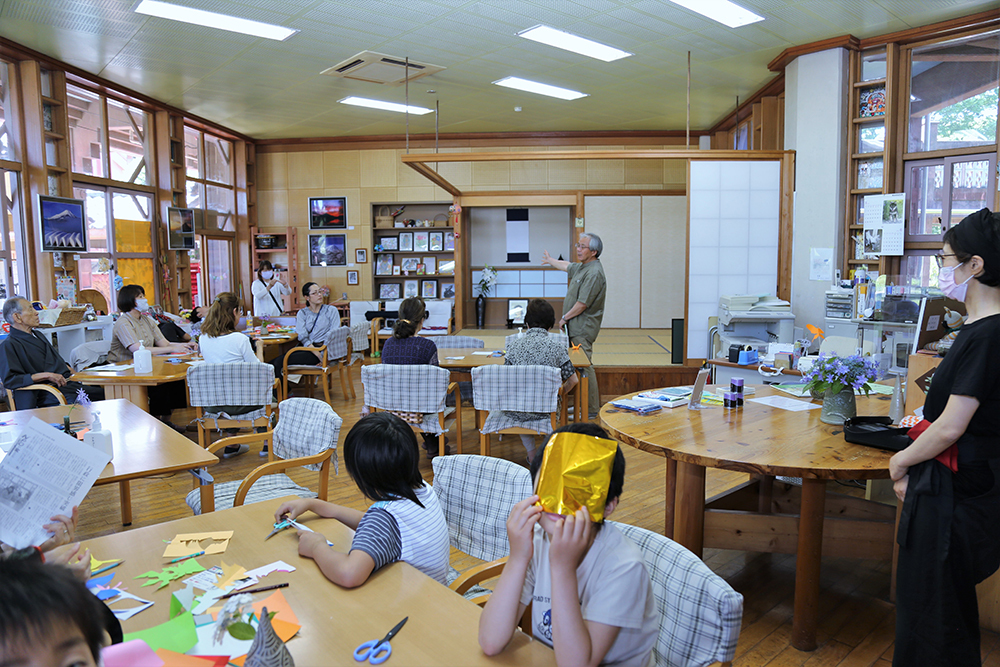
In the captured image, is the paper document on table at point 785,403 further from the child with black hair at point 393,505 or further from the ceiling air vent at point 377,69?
the ceiling air vent at point 377,69

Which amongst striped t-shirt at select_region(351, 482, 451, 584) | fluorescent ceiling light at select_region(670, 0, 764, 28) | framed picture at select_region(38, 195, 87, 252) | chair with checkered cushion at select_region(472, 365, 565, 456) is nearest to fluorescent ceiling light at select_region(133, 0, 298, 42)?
framed picture at select_region(38, 195, 87, 252)

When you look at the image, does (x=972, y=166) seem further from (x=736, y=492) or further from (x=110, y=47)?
(x=110, y=47)

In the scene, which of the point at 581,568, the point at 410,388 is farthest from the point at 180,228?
the point at 581,568

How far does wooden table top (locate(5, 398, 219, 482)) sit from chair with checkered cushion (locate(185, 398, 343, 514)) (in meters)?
0.14

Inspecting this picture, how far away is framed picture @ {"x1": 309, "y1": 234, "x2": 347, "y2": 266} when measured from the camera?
11.2m

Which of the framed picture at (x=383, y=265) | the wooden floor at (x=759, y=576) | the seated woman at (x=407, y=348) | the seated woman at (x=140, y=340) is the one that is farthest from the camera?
the framed picture at (x=383, y=265)

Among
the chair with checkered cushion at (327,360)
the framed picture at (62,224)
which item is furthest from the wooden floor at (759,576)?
the framed picture at (62,224)

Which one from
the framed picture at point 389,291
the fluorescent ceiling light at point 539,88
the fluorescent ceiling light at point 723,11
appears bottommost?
the framed picture at point 389,291

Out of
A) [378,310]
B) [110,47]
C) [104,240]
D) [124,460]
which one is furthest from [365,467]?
[378,310]

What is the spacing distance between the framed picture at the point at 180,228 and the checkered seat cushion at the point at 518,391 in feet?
21.1

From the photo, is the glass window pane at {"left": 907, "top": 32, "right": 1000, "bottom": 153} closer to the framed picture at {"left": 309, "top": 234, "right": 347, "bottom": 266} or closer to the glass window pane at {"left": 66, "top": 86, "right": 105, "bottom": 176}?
the framed picture at {"left": 309, "top": 234, "right": 347, "bottom": 266}

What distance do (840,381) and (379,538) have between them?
7.42 feet

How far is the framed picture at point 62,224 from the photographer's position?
22.0ft

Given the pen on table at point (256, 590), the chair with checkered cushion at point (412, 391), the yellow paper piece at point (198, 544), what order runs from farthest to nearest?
the chair with checkered cushion at point (412, 391) → the yellow paper piece at point (198, 544) → the pen on table at point (256, 590)
